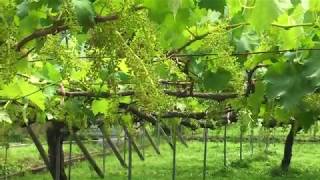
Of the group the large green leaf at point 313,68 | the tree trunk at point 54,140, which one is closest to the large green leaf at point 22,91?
the large green leaf at point 313,68

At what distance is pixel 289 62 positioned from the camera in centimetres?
184

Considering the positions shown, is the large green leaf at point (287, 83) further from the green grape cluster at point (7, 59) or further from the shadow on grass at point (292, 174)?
the shadow on grass at point (292, 174)

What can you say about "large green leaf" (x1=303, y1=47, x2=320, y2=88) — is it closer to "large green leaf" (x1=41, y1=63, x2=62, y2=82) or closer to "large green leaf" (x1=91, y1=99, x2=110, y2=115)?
"large green leaf" (x1=41, y1=63, x2=62, y2=82)

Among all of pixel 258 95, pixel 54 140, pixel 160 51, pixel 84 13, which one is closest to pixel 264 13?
pixel 160 51

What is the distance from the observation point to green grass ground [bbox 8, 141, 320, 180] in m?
11.8

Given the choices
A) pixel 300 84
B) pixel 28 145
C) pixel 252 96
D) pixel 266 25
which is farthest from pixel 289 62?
pixel 28 145

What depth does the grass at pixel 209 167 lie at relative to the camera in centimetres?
1177

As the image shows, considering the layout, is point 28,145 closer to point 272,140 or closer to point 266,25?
point 272,140

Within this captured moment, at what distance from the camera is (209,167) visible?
1338 centimetres

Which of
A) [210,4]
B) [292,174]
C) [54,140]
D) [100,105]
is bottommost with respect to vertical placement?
[292,174]

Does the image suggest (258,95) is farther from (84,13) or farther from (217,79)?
(84,13)

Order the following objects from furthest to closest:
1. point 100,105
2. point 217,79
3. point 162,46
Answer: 1. point 100,105
2. point 217,79
3. point 162,46

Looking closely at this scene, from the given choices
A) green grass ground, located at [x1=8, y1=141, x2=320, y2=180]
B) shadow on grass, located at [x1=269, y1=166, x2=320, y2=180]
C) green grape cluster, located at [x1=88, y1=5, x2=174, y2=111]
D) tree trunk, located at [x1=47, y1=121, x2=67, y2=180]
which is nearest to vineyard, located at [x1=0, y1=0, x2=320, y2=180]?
green grape cluster, located at [x1=88, y1=5, x2=174, y2=111]

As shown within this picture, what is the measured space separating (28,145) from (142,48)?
49.1 ft
